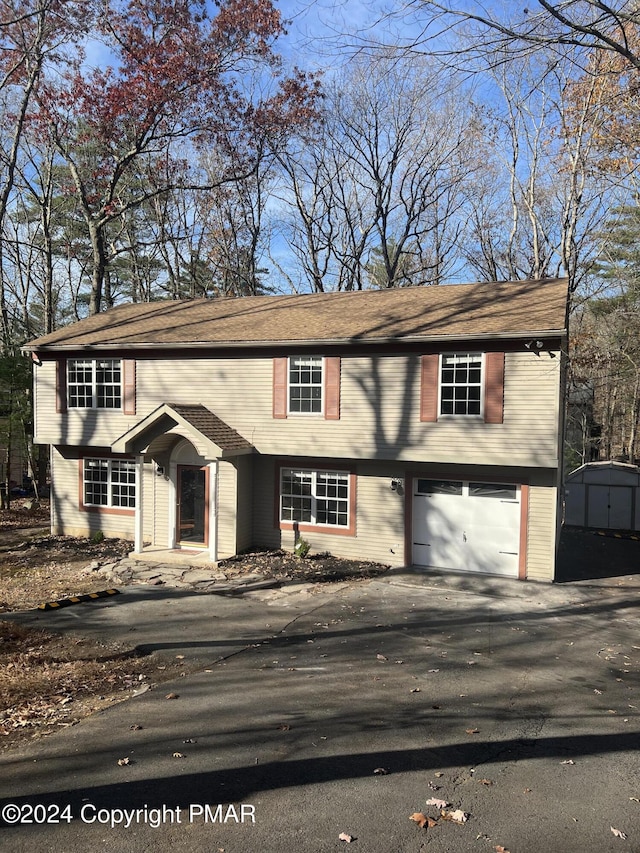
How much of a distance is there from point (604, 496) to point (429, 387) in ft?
36.5

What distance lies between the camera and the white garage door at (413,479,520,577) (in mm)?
14695

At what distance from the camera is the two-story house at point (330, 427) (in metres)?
14.3

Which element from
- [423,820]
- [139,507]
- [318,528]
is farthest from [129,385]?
[423,820]

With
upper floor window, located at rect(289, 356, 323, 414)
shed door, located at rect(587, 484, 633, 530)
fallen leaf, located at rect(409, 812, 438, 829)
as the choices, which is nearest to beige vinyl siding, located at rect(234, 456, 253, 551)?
upper floor window, located at rect(289, 356, 323, 414)

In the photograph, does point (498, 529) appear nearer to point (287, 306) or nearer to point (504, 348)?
point (504, 348)

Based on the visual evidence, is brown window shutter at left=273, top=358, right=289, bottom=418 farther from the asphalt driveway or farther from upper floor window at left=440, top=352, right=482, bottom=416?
the asphalt driveway

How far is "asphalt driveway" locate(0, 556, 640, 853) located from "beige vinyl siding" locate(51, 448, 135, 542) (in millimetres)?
7571

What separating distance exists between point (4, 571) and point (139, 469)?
169 inches

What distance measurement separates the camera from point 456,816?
5.39 m

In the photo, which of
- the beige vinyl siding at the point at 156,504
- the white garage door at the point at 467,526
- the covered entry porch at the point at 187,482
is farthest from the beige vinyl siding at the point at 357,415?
the beige vinyl siding at the point at 156,504

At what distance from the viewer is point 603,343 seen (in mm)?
33750

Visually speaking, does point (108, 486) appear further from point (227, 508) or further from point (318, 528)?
point (318, 528)

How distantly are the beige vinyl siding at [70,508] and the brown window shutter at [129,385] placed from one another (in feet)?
7.07

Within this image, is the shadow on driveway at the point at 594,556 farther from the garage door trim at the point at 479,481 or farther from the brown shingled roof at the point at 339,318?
the brown shingled roof at the point at 339,318
